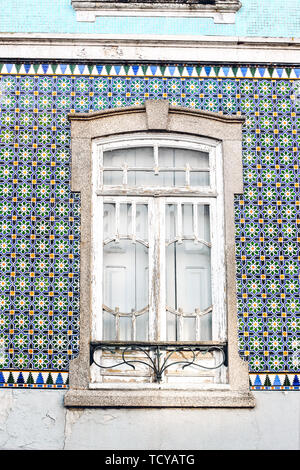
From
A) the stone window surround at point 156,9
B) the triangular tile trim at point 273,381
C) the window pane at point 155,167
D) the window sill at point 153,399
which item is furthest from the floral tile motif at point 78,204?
the stone window surround at point 156,9

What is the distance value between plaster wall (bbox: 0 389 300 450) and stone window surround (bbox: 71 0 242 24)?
3.71m

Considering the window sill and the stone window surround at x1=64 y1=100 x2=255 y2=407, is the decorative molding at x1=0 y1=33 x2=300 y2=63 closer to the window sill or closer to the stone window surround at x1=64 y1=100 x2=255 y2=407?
the stone window surround at x1=64 y1=100 x2=255 y2=407

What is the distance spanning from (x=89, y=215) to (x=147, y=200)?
0.58 metres

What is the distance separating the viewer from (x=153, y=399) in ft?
22.8

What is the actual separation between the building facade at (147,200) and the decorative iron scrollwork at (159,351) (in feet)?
0.14

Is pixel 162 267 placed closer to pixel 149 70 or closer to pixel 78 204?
pixel 78 204

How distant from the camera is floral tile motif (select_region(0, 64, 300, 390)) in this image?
7168 millimetres

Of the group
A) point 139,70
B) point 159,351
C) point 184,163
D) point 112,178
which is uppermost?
point 139,70

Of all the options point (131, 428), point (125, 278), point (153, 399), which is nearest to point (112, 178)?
point (125, 278)

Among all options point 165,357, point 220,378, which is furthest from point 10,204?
point 220,378

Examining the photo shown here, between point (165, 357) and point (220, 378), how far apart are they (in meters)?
0.53

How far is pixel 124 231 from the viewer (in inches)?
297

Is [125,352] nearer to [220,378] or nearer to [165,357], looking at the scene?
[165,357]

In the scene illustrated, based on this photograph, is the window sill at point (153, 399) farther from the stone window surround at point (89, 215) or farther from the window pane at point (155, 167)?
the window pane at point (155, 167)
